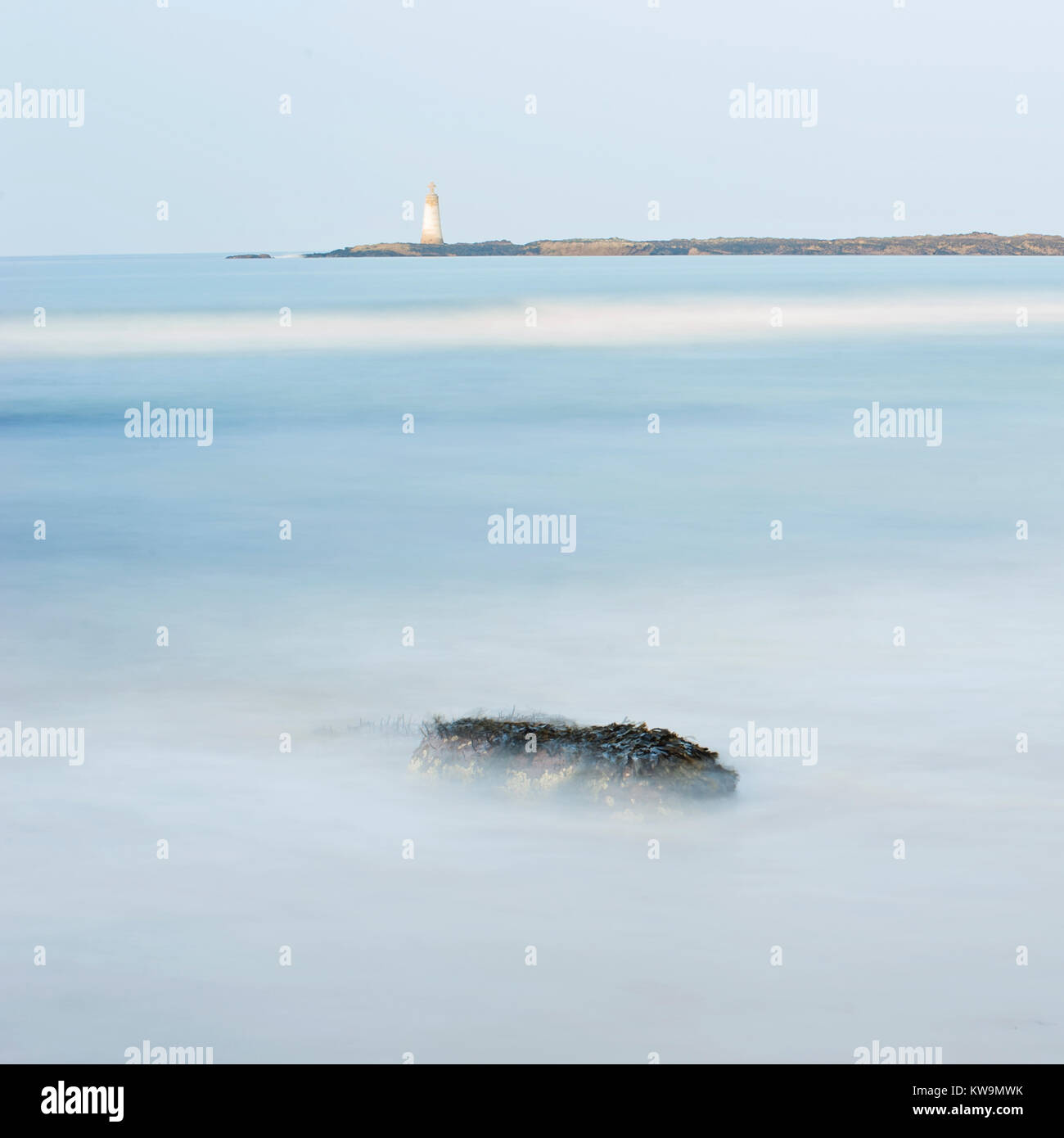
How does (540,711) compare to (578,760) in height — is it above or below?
above

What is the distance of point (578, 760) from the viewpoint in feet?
28.6

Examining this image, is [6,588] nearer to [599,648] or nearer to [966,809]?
[599,648]

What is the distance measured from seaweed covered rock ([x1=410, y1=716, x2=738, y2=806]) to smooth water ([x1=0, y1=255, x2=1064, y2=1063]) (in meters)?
0.21

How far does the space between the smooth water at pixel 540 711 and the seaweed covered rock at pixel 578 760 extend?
0.21 meters

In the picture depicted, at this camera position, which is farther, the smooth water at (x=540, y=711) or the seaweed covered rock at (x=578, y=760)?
the seaweed covered rock at (x=578, y=760)

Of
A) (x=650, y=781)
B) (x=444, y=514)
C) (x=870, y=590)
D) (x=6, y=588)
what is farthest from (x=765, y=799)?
(x=444, y=514)

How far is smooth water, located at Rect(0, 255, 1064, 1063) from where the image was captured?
21.3 feet

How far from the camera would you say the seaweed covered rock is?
27.9 ft

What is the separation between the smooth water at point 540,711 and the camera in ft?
21.3

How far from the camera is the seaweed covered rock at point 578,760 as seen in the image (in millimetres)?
8508

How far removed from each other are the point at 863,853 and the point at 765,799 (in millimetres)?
842

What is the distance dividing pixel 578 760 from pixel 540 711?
2.27 m

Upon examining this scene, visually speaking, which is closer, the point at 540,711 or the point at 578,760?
the point at 578,760

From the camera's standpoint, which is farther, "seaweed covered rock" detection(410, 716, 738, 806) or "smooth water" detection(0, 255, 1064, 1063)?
"seaweed covered rock" detection(410, 716, 738, 806)
